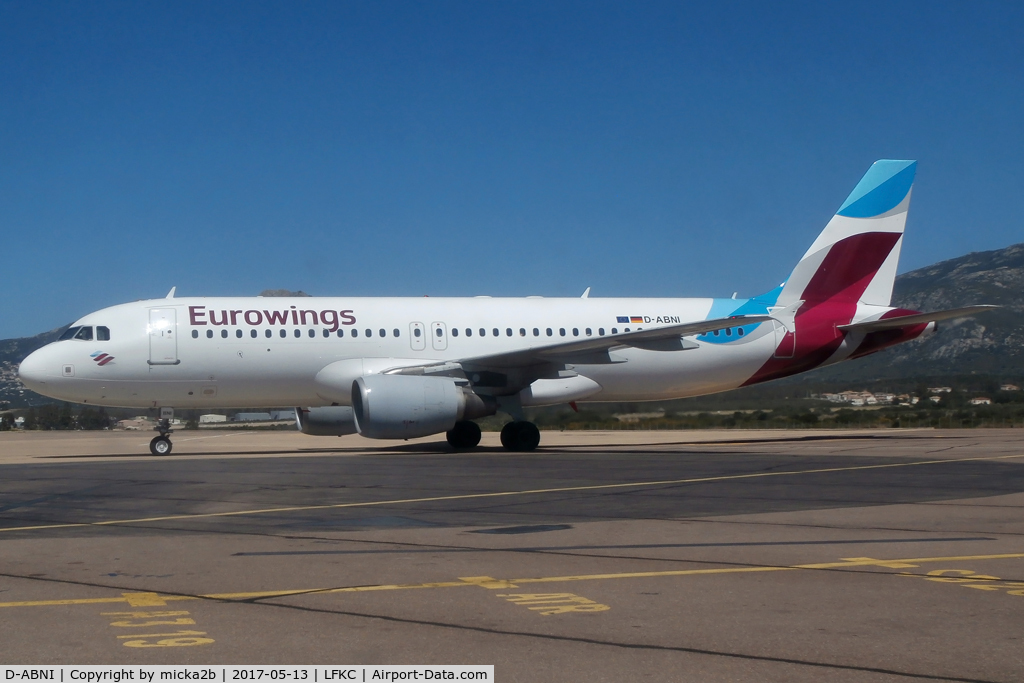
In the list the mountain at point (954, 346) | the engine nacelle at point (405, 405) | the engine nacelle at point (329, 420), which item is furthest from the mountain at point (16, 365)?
the engine nacelle at point (405, 405)

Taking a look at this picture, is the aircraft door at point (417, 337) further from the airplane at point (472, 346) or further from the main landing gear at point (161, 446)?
the main landing gear at point (161, 446)

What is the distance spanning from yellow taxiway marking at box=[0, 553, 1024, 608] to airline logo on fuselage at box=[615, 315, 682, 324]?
54.7 ft

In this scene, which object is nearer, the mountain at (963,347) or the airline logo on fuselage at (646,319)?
the airline logo on fuselage at (646,319)

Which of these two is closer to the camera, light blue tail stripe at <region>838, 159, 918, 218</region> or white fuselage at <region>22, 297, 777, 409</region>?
white fuselage at <region>22, 297, 777, 409</region>

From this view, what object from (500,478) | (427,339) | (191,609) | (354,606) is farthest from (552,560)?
(427,339)

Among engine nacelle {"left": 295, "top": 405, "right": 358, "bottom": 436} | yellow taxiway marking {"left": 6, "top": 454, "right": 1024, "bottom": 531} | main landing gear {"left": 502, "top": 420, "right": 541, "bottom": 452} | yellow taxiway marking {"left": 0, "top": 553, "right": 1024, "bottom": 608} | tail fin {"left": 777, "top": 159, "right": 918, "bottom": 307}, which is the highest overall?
tail fin {"left": 777, "top": 159, "right": 918, "bottom": 307}

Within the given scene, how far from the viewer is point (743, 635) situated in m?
4.97

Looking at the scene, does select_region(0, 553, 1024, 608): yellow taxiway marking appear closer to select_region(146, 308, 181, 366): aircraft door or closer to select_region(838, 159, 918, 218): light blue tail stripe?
select_region(146, 308, 181, 366): aircraft door

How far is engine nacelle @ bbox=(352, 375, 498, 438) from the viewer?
60.7ft

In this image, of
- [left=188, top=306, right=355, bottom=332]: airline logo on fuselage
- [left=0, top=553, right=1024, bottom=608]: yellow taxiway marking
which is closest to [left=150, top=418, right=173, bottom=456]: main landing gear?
[left=188, top=306, right=355, bottom=332]: airline logo on fuselage

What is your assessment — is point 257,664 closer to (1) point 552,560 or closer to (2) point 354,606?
(2) point 354,606

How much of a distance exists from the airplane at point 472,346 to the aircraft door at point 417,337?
0.10ft

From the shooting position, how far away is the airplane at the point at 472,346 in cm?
2011

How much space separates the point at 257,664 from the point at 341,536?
3953mm
